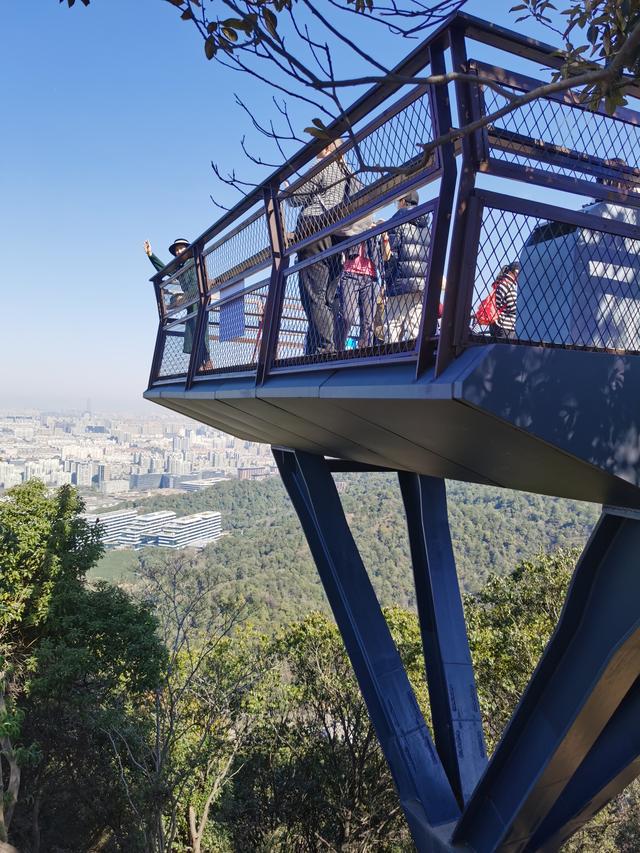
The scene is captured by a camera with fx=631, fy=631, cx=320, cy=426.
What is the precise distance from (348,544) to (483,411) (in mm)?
2768

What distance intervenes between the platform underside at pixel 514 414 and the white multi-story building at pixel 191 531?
54.0 meters

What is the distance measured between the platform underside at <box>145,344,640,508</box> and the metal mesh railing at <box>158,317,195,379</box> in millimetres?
2681

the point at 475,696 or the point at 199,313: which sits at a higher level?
the point at 199,313

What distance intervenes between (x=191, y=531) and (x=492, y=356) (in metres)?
66.2

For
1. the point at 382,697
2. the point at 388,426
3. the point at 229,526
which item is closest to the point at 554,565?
the point at 382,697

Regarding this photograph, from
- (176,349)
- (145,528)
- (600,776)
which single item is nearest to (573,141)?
(600,776)

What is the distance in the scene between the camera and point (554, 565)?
449 inches

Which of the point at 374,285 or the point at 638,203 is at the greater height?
the point at 638,203

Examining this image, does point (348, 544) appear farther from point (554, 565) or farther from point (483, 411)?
point (554, 565)

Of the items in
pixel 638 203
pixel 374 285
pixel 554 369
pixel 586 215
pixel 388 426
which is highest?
pixel 638 203

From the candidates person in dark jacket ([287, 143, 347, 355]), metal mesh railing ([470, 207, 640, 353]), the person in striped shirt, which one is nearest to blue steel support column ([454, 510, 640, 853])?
metal mesh railing ([470, 207, 640, 353])

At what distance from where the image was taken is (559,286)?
2.26m

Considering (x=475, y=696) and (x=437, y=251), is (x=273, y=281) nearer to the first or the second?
(x=437, y=251)

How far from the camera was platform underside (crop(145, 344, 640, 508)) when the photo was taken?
6.32 feet
